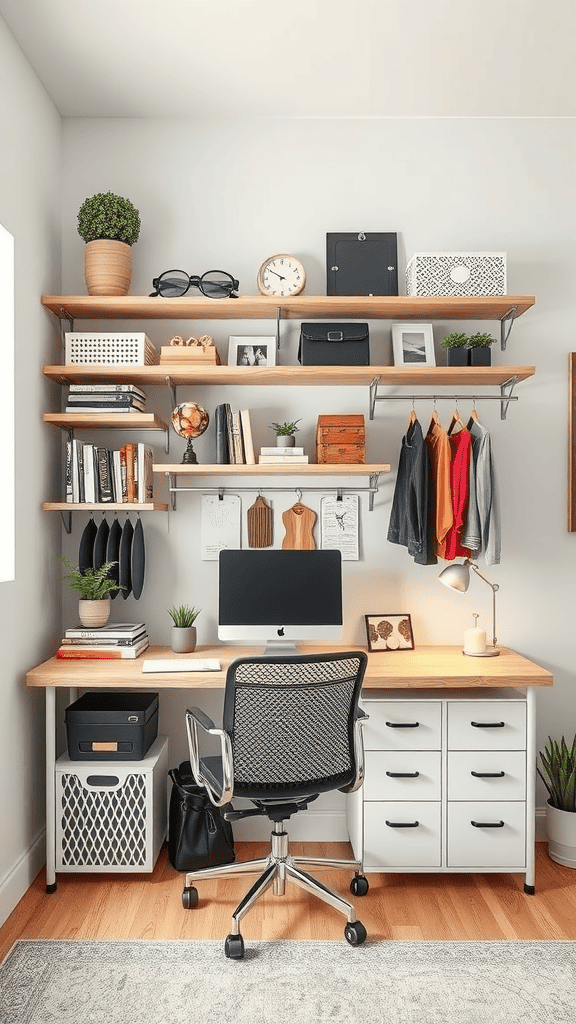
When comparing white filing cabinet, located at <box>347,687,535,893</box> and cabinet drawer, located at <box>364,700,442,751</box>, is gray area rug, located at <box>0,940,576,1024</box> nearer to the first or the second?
white filing cabinet, located at <box>347,687,535,893</box>

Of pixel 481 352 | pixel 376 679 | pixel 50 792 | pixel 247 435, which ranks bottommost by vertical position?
pixel 50 792

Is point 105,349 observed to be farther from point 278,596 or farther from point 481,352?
point 481,352

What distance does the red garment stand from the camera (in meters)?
3.09

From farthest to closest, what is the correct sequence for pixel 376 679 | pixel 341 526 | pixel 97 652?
1. pixel 341 526
2. pixel 97 652
3. pixel 376 679

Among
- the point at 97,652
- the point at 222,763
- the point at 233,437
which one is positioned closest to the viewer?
the point at 222,763

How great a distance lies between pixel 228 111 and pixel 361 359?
48.8 inches

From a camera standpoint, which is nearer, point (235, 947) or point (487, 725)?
point (235, 947)

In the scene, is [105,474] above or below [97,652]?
above

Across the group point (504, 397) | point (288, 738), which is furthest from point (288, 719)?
point (504, 397)

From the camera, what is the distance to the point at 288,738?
2416 mm

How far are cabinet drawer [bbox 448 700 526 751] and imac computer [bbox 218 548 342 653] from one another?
1.81 ft

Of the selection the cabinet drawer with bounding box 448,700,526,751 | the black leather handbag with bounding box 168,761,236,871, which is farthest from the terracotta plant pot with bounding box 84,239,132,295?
the cabinet drawer with bounding box 448,700,526,751

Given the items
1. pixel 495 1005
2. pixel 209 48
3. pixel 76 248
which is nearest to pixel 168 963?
pixel 495 1005

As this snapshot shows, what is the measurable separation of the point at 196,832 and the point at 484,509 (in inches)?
65.1
